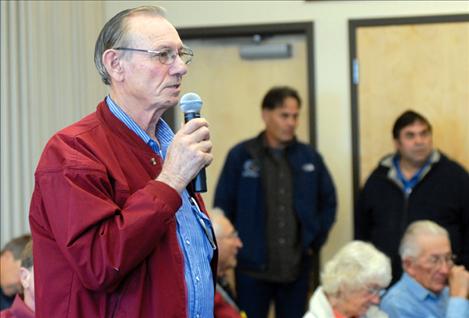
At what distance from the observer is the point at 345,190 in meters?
4.78

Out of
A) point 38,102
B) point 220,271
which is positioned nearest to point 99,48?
point 220,271

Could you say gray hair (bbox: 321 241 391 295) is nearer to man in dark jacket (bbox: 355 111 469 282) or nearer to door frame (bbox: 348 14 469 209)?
man in dark jacket (bbox: 355 111 469 282)

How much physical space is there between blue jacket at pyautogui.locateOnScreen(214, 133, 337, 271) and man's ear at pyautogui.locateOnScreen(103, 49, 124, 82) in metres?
2.65

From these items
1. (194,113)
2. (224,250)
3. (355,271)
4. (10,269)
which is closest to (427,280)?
(355,271)

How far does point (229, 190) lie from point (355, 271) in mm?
1581

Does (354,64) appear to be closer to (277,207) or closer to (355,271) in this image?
(277,207)

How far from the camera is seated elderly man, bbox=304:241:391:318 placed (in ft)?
9.62

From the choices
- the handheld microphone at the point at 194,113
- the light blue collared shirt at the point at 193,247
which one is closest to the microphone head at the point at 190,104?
the handheld microphone at the point at 194,113

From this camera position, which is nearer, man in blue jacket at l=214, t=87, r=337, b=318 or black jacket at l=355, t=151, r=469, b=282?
black jacket at l=355, t=151, r=469, b=282

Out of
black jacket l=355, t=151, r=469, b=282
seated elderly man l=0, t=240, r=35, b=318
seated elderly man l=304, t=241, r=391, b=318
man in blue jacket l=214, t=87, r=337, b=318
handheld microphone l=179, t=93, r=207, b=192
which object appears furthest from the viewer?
man in blue jacket l=214, t=87, r=337, b=318

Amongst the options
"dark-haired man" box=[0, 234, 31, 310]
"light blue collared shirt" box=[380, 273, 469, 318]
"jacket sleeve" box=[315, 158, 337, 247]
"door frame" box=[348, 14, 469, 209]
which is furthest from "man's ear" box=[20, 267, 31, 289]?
"door frame" box=[348, 14, 469, 209]

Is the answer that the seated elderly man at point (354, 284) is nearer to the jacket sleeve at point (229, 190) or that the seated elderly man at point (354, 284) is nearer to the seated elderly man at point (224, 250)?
the seated elderly man at point (224, 250)

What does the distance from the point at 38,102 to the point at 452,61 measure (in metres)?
2.31

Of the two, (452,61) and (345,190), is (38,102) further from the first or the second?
(452,61)
